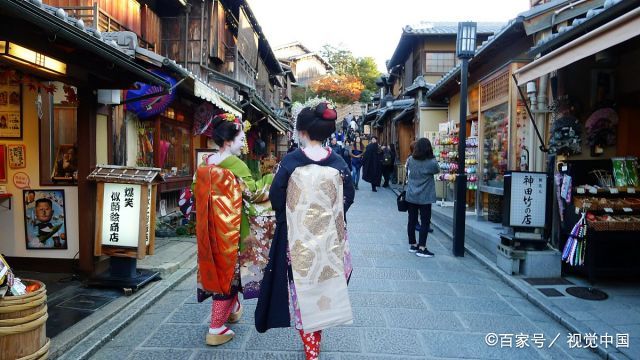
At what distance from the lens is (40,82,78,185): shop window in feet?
20.8

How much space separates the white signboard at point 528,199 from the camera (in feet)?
21.3

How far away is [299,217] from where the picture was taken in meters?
3.57

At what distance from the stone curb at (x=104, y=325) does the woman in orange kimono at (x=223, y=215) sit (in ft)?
3.37

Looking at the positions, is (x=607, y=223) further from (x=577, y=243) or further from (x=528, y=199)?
(x=528, y=199)

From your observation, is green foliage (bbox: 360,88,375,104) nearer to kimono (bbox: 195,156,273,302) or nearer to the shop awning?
the shop awning

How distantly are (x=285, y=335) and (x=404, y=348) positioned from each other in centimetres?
119

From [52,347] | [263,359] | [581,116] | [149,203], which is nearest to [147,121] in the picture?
[149,203]

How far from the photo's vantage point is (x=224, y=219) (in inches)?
165

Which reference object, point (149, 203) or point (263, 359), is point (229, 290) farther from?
point (149, 203)

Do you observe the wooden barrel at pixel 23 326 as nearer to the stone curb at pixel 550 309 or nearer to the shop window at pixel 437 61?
the stone curb at pixel 550 309

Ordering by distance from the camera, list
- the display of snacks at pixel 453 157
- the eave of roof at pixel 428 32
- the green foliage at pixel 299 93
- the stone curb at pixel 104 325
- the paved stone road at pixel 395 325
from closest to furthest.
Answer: the stone curb at pixel 104 325 < the paved stone road at pixel 395 325 < the display of snacks at pixel 453 157 < the eave of roof at pixel 428 32 < the green foliage at pixel 299 93

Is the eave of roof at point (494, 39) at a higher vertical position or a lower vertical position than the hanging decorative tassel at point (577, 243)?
higher

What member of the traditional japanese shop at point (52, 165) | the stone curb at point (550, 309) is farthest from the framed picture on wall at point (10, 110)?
the stone curb at point (550, 309)

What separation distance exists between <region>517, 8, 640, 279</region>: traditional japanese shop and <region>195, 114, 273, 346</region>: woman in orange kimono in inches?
142
